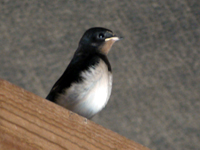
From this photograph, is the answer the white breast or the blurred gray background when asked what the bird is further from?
the blurred gray background

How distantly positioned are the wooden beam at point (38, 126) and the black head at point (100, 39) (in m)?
0.40

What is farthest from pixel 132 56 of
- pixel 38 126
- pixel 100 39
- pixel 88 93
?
pixel 38 126

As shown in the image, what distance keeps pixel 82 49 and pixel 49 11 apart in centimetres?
110

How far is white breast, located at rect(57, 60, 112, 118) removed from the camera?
0.83 m

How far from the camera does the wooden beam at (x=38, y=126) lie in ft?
1.71

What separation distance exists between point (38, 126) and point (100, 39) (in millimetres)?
504

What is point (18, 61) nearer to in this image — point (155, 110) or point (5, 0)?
point (5, 0)

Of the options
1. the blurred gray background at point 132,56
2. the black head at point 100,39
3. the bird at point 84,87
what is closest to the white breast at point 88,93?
the bird at point 84,87

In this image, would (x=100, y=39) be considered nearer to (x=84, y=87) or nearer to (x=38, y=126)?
(x=84, y=87)

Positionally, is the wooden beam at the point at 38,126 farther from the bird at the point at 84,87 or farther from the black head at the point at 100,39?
the black head at the point at 100,39

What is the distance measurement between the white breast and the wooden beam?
185 mm

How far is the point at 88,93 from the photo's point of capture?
33.0 inches

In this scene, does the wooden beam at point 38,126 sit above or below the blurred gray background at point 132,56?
above

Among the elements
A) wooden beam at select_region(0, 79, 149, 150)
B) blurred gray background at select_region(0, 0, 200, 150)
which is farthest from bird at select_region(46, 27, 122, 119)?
blurred gray background at select_region(0, 0, 200, 150)
